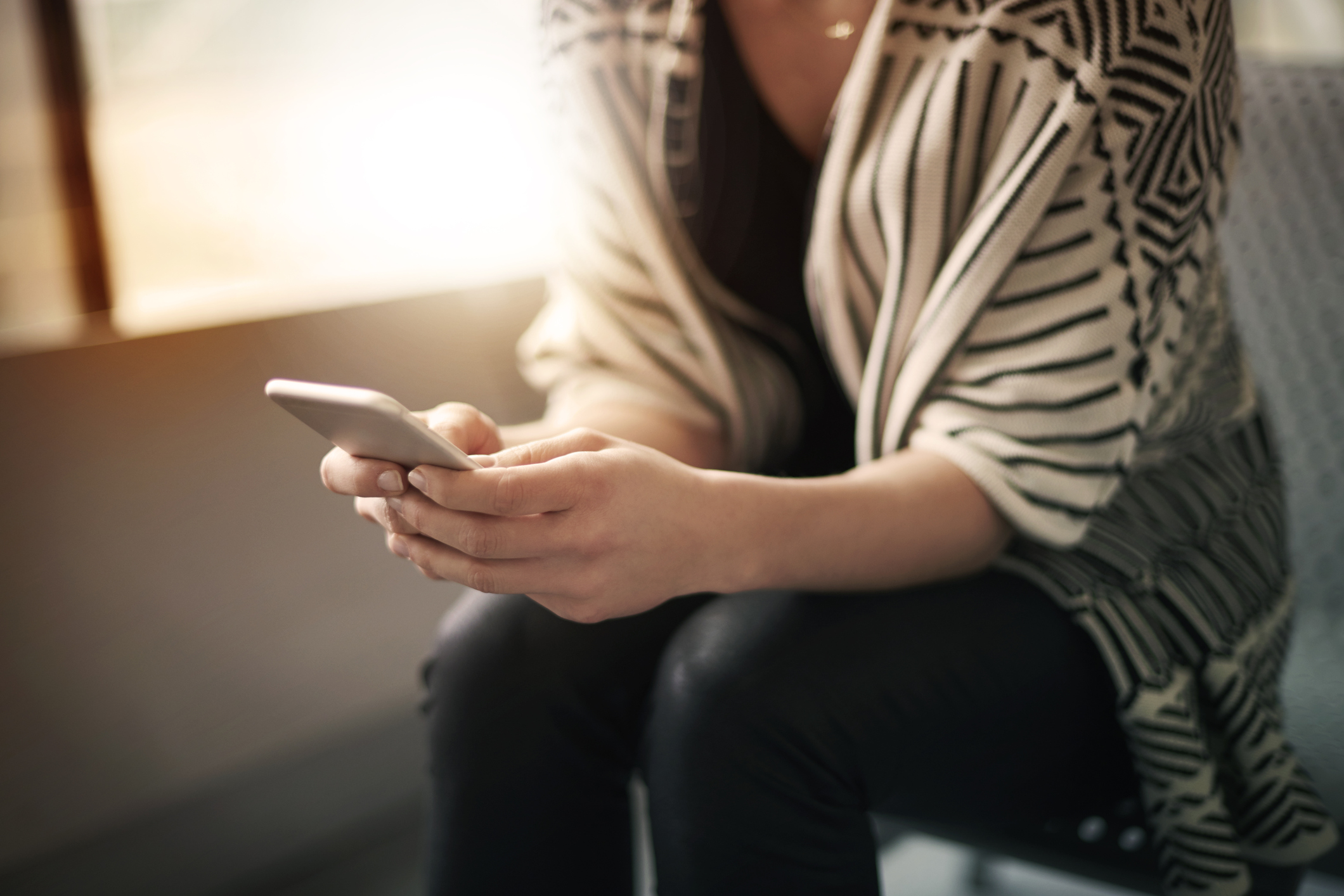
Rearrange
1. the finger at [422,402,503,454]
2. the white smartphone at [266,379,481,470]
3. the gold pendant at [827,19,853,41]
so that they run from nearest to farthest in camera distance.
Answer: the white smartphone at [266,379,481,470] → the finger at [422,402,503,454] → the gold pendant at [827,19,853,41]

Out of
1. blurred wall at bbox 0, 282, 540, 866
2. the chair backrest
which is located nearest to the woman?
the chair backrest

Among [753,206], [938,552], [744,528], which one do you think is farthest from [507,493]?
[753,206]

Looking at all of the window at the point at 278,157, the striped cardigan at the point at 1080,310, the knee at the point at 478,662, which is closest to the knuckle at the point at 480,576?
the knee at the point at 478,662

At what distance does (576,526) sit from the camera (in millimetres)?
374

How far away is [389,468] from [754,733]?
0.64ft

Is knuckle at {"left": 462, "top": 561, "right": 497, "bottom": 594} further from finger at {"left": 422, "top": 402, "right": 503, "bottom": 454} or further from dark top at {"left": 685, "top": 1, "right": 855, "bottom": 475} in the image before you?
dark top at {"left": 685, "top": 1, "right": 855, "bottom": 475}

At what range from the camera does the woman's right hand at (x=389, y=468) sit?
0.38 m

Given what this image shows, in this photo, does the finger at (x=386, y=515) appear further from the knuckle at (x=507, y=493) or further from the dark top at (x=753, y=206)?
the dark top at (x=753, y=206)

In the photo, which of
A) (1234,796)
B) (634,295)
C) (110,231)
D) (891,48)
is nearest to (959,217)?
(891,48)

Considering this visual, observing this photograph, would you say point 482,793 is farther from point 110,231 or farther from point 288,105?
point 288,105

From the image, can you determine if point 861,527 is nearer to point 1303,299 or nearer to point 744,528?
point 744,528

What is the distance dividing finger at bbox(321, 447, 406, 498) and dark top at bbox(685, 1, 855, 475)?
1.00 feet

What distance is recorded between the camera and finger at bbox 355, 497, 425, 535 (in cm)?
41

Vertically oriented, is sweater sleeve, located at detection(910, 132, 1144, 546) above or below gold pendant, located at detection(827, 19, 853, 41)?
below
